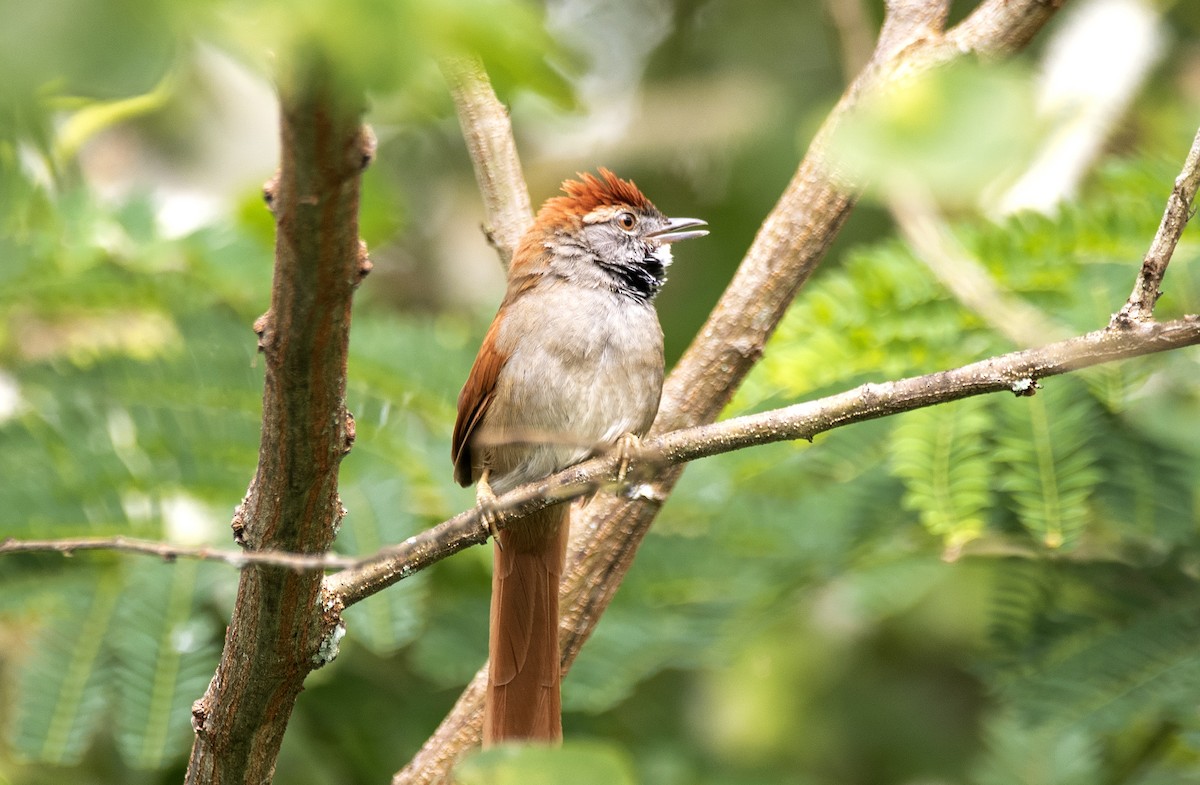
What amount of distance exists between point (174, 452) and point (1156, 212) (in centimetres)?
316

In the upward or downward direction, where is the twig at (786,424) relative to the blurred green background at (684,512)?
downward

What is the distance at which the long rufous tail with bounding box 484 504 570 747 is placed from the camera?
304cm

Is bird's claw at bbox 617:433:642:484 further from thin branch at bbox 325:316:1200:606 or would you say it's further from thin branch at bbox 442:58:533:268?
thin branch at bbox 442:58:533:268

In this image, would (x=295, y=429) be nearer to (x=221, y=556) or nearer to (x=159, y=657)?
(x=221, y=556)

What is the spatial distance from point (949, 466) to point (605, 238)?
1.38 m

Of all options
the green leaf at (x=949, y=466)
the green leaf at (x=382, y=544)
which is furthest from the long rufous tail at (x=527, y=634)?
the green leaf at (x=949, y=466)

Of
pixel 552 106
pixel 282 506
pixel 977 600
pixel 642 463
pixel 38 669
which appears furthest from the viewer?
pixel 977 600

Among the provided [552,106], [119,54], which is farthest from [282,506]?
[119,54]

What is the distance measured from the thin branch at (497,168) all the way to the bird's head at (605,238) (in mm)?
109

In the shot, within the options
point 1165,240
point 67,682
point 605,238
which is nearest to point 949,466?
point 1165,240

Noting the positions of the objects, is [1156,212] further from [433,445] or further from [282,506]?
[282,506]

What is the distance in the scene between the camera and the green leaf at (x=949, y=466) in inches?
125

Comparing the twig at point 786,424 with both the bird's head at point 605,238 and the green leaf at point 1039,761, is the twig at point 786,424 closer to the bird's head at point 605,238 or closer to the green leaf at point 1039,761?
the bird's head at point 605,238

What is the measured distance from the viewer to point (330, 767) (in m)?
4.14
